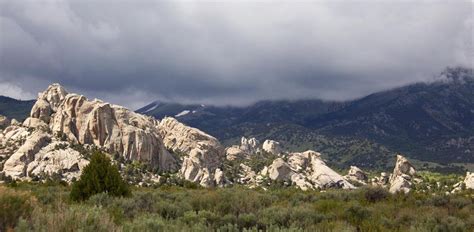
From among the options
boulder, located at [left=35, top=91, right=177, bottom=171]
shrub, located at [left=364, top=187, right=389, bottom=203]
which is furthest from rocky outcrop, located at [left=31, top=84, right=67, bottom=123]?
shrub, located at [left=364, top=187, right=389, bottom=203]

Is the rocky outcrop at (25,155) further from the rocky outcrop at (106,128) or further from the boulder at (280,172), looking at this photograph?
the boulder at (280,172)

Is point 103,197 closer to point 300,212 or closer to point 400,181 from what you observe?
point 300,212

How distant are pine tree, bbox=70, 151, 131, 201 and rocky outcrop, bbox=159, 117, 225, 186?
229ft

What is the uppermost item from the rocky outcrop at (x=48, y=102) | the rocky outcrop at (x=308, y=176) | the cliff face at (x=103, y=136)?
the rocky outcrop at (x=48, y=102)

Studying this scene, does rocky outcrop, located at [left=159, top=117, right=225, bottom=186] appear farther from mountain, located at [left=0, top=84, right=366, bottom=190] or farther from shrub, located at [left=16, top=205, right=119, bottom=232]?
shrub, located at [left=16, top=205, right=119, bottom=232]

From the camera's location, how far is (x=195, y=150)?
383ft

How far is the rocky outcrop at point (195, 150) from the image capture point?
341 ft

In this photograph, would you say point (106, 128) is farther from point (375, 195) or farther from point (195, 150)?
point (375, 195)

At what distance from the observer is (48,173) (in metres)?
89.4

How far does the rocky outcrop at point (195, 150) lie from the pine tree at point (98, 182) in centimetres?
6984

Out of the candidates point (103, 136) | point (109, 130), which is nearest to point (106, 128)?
point (109, 130)

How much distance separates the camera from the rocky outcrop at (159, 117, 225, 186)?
104 metres

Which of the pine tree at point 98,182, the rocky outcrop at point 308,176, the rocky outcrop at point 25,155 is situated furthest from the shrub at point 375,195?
the rocky outcrop at point 25,155

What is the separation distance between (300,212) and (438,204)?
16.6 m
